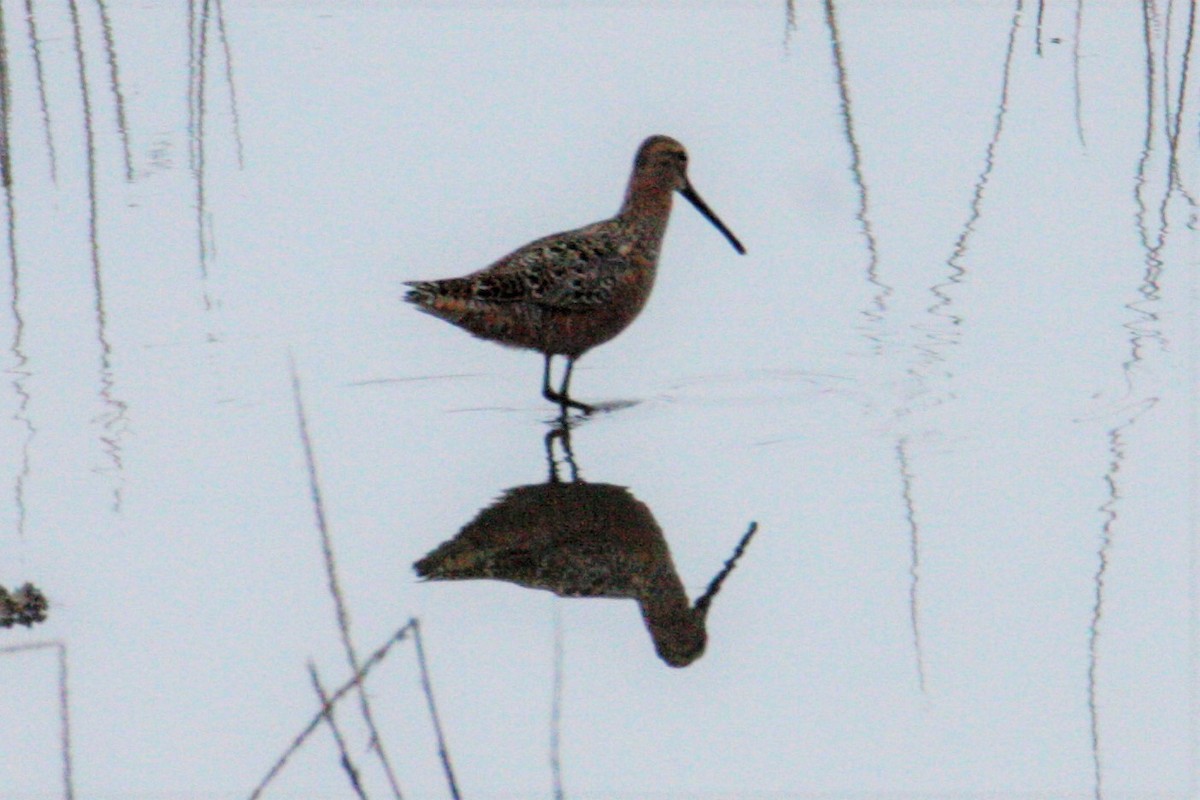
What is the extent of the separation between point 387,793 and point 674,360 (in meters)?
2.77

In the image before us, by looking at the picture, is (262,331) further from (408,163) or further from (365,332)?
(408,163)

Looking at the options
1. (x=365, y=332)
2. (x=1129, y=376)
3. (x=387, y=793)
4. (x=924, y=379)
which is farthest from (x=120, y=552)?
(x=1129, y=376)

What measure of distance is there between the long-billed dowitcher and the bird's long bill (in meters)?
0.50

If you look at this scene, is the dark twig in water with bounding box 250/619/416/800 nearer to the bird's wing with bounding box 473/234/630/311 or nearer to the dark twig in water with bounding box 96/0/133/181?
the bird's wing with bounding box 473/234/630/311

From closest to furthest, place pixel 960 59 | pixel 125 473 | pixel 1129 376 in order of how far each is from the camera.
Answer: pixel 125 473, pixel 1129 376, pixel 960 59

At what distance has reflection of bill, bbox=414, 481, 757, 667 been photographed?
178 inches

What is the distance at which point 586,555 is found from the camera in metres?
4.87

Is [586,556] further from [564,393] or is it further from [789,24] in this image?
[789,24]

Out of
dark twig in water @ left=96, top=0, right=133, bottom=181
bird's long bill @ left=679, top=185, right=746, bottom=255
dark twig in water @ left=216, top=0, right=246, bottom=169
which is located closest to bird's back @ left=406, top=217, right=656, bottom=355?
bird's long bill @ left=679, top=185, right=746, bottom=255

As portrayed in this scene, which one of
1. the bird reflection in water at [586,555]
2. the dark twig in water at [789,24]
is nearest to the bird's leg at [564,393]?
the bird reflection in water at [586,555]

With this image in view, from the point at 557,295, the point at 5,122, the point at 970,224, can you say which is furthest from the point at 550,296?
the point at 5,122

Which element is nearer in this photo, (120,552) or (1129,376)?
(120,552)

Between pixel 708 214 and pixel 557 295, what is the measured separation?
98 centimetres

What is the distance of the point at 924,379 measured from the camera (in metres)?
5.96
